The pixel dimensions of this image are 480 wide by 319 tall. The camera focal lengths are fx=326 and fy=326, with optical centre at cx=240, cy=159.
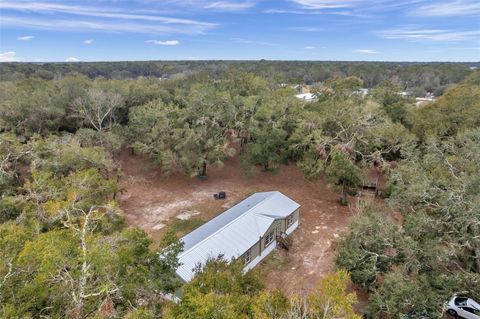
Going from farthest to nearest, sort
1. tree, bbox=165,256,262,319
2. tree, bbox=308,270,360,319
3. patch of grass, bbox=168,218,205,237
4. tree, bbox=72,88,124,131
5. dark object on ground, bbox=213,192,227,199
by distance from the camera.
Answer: tree, bbox=72,88,124,131
dark object on ground, bbox=213,192,227,199
patch of grass, bbox=168,218,205,237
tree, bbox=165,256,262,319
tree, bbox=308,270,360,319

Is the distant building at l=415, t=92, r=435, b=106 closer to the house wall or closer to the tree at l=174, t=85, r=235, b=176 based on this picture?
the tree at l=174, t=85, r=235, b=176

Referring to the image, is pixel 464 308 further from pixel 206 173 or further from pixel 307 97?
pixel 307 97

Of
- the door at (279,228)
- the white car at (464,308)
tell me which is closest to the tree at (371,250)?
the white car at (464,308)

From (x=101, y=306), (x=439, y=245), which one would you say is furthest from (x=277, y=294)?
(x=439, y=245)

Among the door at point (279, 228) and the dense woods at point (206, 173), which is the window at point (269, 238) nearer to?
the door at point (279, 228)

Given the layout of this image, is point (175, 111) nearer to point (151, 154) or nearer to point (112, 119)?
point (151, 154)

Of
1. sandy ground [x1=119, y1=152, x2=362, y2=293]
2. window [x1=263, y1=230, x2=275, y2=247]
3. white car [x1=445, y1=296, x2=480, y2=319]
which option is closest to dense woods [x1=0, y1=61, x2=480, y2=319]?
sandy ground [x1=119, y1=152, x2=362, y2=293]
